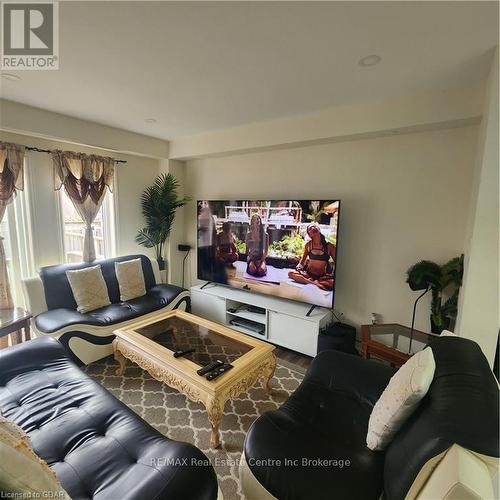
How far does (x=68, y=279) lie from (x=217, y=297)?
1665 millimetres

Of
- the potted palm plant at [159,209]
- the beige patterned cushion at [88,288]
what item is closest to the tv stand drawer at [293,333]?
the beige patterned cushion at [88,288]

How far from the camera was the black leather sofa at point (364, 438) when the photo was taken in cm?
87

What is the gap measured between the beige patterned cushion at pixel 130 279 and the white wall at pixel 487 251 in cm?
322

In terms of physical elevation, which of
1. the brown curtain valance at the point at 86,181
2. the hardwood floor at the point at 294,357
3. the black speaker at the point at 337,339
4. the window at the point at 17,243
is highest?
the brown curtain valance at the point at 86,181

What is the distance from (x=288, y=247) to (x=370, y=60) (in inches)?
69.5

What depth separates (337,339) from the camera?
2.64 metres

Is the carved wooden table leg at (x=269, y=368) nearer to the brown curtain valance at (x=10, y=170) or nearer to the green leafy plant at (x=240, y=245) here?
the green leafy plant at (x=240, y=245)

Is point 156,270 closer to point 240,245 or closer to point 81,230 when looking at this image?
point 81,230

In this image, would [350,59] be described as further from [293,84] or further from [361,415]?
[361,415]

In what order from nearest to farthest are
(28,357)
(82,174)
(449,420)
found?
(449,420)
(28,357)
(82,174)

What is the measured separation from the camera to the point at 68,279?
9.71 feet

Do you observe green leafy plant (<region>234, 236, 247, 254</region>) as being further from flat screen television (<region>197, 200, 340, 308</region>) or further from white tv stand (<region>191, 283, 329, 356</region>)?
white tv stand (<region>191, 283, 329, 356</region>)

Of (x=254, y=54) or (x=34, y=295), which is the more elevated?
(x=254, y=54)

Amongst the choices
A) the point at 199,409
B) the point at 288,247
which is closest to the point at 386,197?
the point at 288,247
